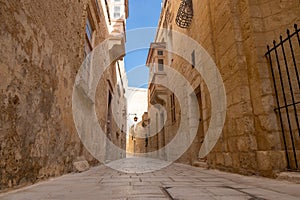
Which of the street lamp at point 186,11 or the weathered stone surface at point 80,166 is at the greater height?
the street lamp at point 186,11

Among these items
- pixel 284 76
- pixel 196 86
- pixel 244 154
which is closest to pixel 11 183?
pixel 244 154

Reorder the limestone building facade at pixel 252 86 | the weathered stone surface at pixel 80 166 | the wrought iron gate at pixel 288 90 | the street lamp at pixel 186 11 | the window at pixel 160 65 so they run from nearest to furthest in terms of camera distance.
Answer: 1. the wrought iron gate at pixel 288 90
2. the limestone building facade at pixel 252 86
3. the weathered stone surface at pixel 80 166
4. the street lamp at pixel 186 11
5. the window at pixel 160 65

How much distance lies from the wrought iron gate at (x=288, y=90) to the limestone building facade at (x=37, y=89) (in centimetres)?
347

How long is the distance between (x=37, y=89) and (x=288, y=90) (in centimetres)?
376

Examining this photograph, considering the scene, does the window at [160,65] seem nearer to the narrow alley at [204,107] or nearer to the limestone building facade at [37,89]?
the narrow alley at [204,107]

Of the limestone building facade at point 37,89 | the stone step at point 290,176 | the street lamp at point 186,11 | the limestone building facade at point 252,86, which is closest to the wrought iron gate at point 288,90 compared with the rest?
the limestone building facade at point 252,86

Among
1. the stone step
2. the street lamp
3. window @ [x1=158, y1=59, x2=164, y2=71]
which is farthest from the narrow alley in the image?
window @ [x1=158, y1=59, x2=164, y2=71]

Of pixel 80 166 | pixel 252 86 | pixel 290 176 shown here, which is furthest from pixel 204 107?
pixel 80 166

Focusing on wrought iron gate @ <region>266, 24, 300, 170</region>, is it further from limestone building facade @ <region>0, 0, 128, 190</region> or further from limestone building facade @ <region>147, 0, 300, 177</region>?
limestone building facade @ <region>0, 0, 128, 190</region>

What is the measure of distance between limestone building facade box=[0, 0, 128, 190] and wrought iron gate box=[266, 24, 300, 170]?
347 cm

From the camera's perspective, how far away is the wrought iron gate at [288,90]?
281 centimetres

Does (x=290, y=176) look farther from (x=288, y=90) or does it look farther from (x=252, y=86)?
(x=252, y=86)

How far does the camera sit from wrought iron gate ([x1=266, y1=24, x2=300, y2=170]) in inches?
111

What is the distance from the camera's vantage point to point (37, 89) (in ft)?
8.54
